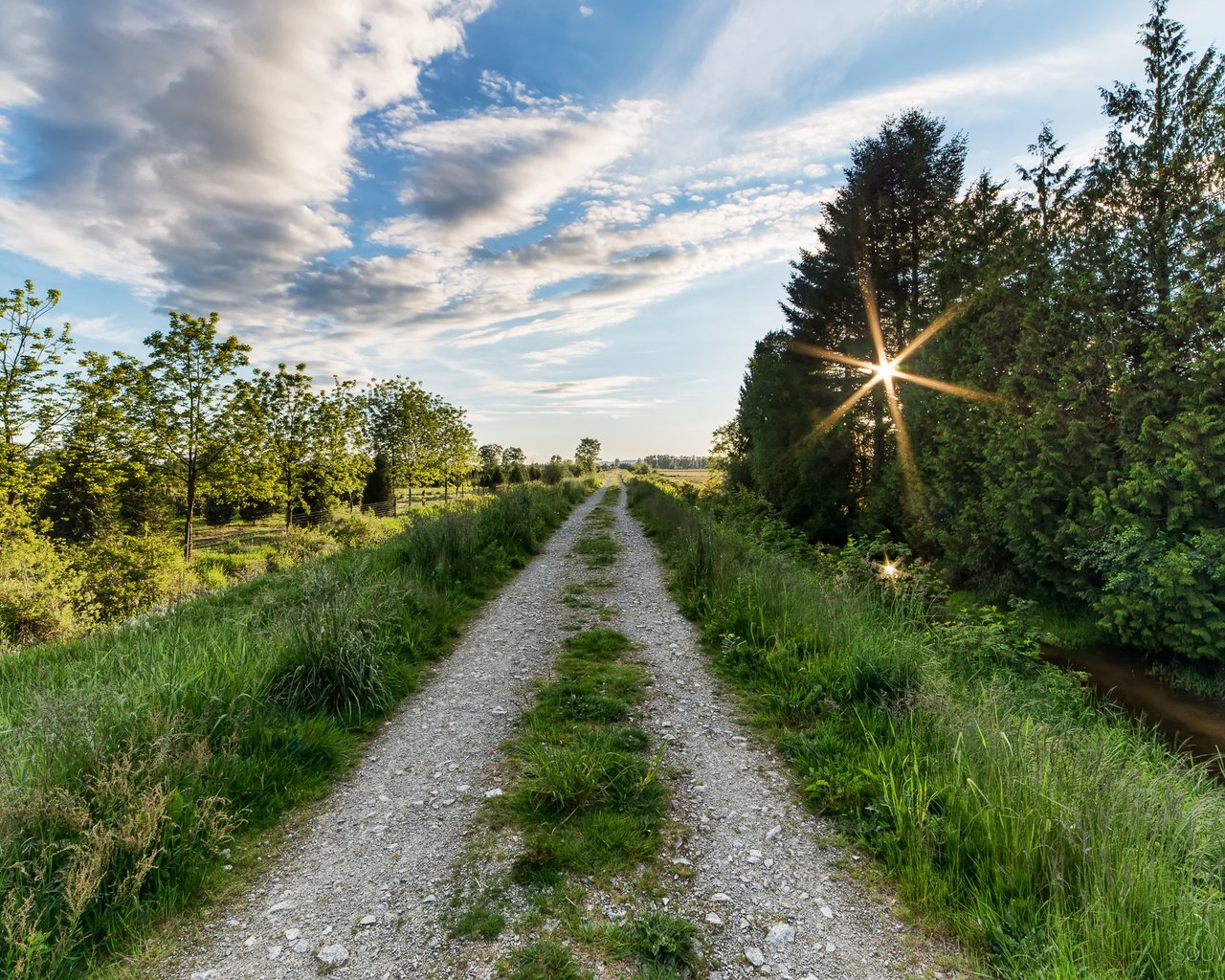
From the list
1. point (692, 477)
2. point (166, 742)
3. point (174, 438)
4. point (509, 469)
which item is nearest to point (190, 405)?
point (174, 438)

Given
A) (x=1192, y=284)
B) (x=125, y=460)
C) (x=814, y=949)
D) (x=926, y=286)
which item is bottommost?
(x=814, y=949)

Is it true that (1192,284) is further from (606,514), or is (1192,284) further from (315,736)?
(606,514)

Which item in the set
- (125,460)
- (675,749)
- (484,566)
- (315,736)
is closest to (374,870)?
(315,736)

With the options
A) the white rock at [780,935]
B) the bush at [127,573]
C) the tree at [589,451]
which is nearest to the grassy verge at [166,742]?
the white rock at [780,935]

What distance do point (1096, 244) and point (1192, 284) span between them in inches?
84.7

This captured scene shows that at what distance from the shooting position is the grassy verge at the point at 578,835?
2.66 m

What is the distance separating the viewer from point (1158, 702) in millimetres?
7648

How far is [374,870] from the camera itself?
3270 millimetres

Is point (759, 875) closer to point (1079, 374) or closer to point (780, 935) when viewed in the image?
point (780, 935)

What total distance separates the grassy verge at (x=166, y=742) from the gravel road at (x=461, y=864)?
46 cm

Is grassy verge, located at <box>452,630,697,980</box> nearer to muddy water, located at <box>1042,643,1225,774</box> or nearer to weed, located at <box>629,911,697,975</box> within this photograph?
weed, located at <box>629,911,697,975</box>

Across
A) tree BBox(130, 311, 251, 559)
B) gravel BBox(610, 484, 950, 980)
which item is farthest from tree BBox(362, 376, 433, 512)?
gravel BBox(610, 484, 950, 980)

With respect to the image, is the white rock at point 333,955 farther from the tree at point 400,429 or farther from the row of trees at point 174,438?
the tree at point 400,429

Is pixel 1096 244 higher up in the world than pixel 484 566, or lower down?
higher up
